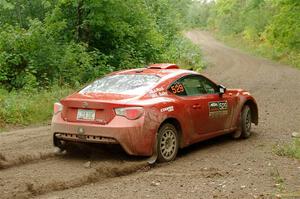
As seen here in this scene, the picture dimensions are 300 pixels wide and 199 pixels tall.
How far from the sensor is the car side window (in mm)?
9023

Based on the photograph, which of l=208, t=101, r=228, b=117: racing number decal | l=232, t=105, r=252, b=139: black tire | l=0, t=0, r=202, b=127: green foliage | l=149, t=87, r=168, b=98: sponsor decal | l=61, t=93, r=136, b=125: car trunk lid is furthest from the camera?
l=0, t=0, r=202, b=127: green foliage

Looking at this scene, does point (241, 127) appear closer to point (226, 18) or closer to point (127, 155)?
point (127, 155)

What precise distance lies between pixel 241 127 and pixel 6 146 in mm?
4519

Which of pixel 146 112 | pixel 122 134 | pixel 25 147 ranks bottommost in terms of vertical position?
pixel 25 147

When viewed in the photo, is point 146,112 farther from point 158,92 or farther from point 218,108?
point 218,108

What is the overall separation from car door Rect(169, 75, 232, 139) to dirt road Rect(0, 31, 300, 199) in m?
0.46

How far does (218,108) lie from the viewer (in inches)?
384

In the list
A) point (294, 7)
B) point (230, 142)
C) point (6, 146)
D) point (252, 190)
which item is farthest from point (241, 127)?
point (294, 7)

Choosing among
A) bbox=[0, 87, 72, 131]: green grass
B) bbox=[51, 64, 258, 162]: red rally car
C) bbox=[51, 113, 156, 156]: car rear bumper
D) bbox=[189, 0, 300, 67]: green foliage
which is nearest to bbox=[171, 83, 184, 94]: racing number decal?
bbox=[51, 64, 258, 162]: red rally car

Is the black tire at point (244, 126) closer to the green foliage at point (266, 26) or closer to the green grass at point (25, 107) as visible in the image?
the green grass at point (25, 107)

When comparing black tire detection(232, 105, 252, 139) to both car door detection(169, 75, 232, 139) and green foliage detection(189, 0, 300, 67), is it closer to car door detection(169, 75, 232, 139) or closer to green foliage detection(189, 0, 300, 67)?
car door detection(169, 75, 232, 139)

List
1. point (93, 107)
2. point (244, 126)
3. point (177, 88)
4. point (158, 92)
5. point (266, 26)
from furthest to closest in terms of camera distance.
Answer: point (266, 26) < point (244, 126) < point (177, 88) < point (158, 92) < point (93, 107)

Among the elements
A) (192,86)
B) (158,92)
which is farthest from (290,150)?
(158,92)

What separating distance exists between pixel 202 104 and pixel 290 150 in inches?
66.9
